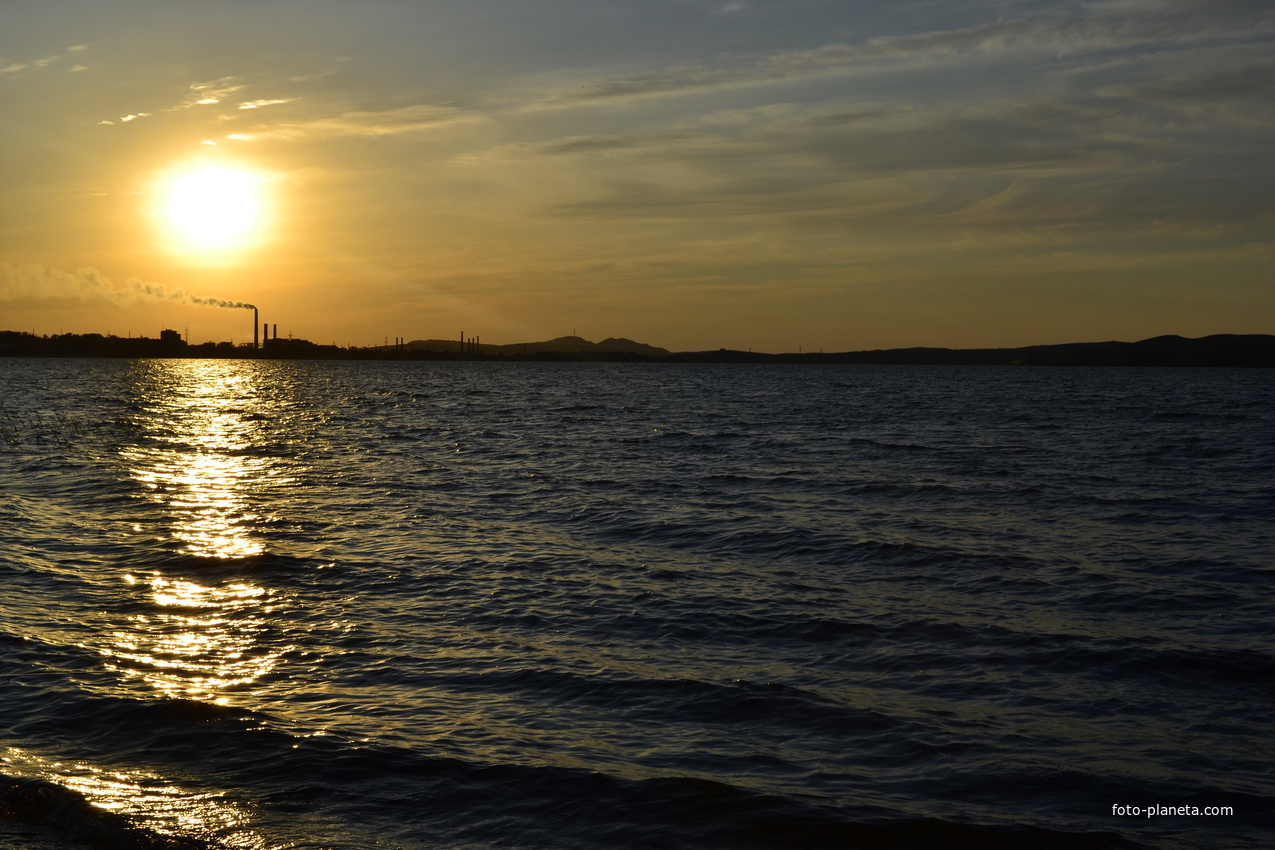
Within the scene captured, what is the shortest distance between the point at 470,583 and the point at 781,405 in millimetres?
84506

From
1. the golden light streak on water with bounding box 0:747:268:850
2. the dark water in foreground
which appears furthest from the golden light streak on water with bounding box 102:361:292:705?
the golden light streak on water with bounding box 0:747:268:850

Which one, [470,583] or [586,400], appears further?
[586,400]

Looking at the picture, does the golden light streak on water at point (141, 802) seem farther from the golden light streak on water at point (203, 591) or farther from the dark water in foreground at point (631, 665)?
the golden light streak on water at point (203, 591)

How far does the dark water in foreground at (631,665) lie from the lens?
1020cm

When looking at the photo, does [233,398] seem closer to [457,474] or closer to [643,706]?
[457,474]

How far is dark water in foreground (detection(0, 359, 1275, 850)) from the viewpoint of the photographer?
10195mm

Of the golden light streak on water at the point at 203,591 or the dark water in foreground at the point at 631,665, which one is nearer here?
the dark water in foreground at the point at 631,665

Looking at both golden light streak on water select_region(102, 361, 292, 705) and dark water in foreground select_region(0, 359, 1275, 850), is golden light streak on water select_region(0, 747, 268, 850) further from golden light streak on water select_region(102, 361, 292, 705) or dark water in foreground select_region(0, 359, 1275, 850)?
golden light streak on water select_region(102, 361, 292, 705)

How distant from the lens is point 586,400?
111938mm

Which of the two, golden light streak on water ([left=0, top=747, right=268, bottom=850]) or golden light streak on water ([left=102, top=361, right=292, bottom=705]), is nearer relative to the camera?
golden light streak on water ([left=0, top=747, right=268, bottom=850])

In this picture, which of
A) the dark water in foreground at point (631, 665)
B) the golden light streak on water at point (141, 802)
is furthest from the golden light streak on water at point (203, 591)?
the golden light streak on water at point (141, 802)

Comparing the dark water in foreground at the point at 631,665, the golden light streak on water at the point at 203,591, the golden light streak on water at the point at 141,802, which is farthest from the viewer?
the golden light streak on water at the point at 203,591

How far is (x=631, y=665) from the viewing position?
594 inches

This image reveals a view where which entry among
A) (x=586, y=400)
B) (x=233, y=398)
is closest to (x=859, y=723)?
(x=586, y=400)
